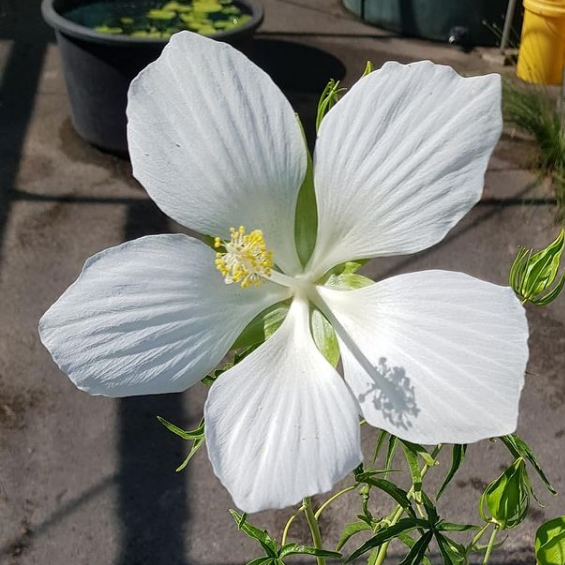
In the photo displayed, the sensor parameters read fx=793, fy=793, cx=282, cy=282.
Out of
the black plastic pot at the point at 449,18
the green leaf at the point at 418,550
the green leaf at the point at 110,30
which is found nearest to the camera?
the green leaf at the point at 418,550

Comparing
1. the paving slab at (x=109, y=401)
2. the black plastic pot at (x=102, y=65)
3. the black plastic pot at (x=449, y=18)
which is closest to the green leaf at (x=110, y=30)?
the black plastic pot at (x=102, y=65)

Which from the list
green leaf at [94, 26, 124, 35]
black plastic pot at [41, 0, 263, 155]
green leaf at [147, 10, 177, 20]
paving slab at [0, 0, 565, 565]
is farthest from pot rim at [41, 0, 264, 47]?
paving slab at [0, 0, 565, 565]

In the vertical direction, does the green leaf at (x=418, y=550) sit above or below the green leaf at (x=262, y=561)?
above

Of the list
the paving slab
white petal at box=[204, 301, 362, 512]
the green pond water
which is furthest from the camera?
the green pond water

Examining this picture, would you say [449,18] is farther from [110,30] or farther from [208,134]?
[208,134]

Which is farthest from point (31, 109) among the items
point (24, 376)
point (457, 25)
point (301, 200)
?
point (301, 200)

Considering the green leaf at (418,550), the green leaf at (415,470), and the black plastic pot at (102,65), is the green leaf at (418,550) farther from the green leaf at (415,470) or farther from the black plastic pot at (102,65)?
the black plastic pot at (102,65)

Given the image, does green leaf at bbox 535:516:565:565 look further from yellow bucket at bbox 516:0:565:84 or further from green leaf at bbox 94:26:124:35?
yellow bucket at bbox 516:0:565:84
